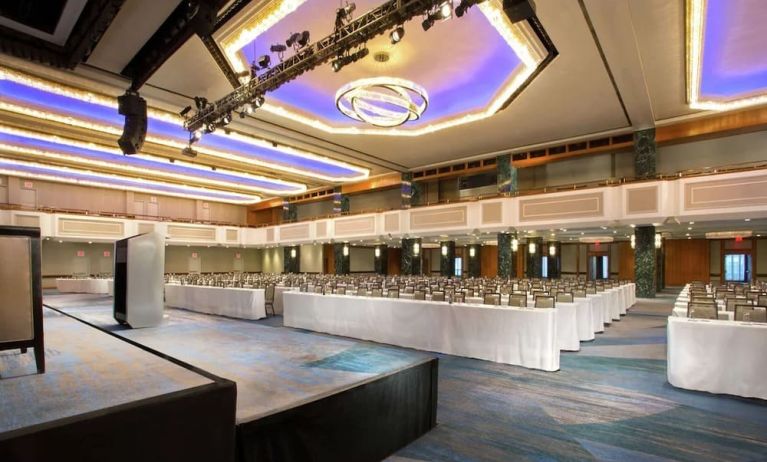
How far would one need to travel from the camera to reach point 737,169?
11.1 metres

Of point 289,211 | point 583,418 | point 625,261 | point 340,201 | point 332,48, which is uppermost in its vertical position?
point 332,48

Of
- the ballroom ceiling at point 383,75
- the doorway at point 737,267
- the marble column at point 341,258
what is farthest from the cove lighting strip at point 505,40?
the doorway at point 737,267

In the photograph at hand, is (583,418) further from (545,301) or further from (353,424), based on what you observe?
(545,301)

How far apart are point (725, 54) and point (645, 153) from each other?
15.3 ft

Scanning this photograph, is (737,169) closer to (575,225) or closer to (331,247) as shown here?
(575,225)

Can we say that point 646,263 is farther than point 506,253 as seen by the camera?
No

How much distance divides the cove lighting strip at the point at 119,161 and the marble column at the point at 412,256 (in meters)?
7.75

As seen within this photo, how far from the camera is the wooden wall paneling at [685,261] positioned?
19141 millimetres

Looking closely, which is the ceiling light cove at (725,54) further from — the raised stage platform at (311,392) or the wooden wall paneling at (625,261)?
the wooden wall paneling at (625,261)

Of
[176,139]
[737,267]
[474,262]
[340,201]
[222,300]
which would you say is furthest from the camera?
[340,201]

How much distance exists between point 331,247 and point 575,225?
16174 millimetres

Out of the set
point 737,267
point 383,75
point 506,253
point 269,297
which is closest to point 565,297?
point 269,297

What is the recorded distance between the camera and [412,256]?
19844 mm

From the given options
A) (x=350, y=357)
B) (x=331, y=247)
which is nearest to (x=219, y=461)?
(x=350, y=357)
